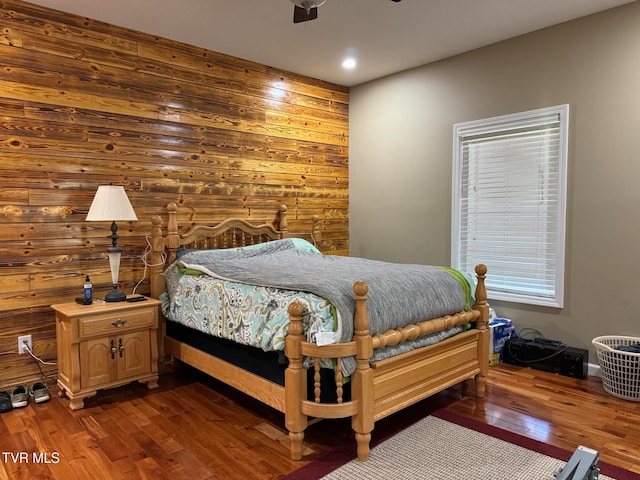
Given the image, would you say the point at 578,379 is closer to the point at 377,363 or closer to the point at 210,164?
the point at 377,363

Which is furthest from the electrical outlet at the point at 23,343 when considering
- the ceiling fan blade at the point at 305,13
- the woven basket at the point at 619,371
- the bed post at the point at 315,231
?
the woven basket at the point at 619,371

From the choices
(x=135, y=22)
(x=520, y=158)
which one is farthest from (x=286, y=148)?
(x=520, y=158)

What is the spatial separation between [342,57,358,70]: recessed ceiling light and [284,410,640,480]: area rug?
128 inches

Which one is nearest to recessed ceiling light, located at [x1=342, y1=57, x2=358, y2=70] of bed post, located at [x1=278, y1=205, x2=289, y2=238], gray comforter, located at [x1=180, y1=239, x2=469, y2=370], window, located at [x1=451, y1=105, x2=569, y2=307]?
window, located at [x1=451, y1=105, x2=569, y2=307]

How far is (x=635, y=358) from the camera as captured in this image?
2.92 meters

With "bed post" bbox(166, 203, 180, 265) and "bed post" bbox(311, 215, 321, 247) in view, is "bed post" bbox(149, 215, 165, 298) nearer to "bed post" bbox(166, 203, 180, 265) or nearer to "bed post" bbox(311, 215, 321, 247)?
"bed post" bbox(166, 203, 180, 265)

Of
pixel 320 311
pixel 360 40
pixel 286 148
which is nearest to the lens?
pixel 320 311

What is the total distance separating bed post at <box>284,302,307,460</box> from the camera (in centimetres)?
222

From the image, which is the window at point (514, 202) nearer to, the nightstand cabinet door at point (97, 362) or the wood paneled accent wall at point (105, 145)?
the wood paneled accent wall at point (105, 145)

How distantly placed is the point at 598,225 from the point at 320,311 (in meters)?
2.42

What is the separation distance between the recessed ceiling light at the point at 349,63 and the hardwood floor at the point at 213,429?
3031 millimetres

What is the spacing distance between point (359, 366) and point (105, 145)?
2583 millimetres

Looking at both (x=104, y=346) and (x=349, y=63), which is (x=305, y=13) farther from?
(x=104, y=346)

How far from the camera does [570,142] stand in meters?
3.52
